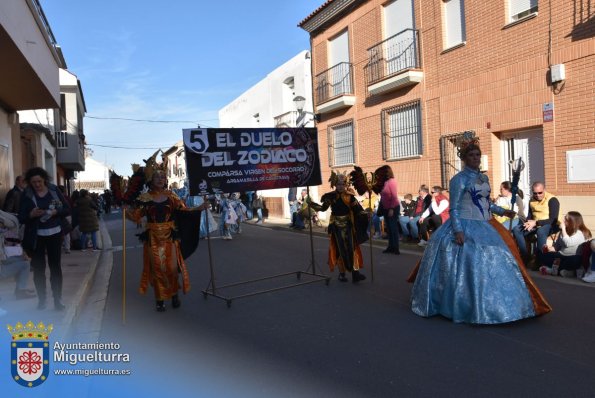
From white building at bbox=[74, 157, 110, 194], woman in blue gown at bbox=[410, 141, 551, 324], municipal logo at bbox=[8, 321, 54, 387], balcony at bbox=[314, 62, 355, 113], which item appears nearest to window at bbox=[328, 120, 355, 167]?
balcony at bbox=[314, 62, 355, 113]

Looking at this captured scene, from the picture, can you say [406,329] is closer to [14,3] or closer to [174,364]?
[174,364]

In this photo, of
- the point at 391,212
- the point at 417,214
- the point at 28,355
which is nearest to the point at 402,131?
the point at 417,214

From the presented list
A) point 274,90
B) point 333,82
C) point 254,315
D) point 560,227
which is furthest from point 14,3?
point 274,90

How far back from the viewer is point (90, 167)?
78562 millimetres

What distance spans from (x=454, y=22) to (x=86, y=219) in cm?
1094

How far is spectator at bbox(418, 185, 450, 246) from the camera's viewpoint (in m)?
11.7

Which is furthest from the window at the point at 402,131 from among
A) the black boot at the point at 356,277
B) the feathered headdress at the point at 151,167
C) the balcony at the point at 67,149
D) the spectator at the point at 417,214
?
the balcony at the point at 67,149

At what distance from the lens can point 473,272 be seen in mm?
5594

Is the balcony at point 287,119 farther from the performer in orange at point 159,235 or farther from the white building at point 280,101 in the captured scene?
the performer in orange at point 159,235

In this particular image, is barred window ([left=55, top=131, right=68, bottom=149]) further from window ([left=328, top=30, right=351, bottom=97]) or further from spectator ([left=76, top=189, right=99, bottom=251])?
spectator ([left=76, top=189, right=99, bottom=251])

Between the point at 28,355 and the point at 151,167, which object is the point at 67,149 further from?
the point at 28,355

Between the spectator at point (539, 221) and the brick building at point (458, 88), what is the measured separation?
1.99 meters

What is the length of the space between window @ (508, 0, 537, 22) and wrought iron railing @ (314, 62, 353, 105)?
7.27 m

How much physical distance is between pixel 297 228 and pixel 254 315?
480 inches
